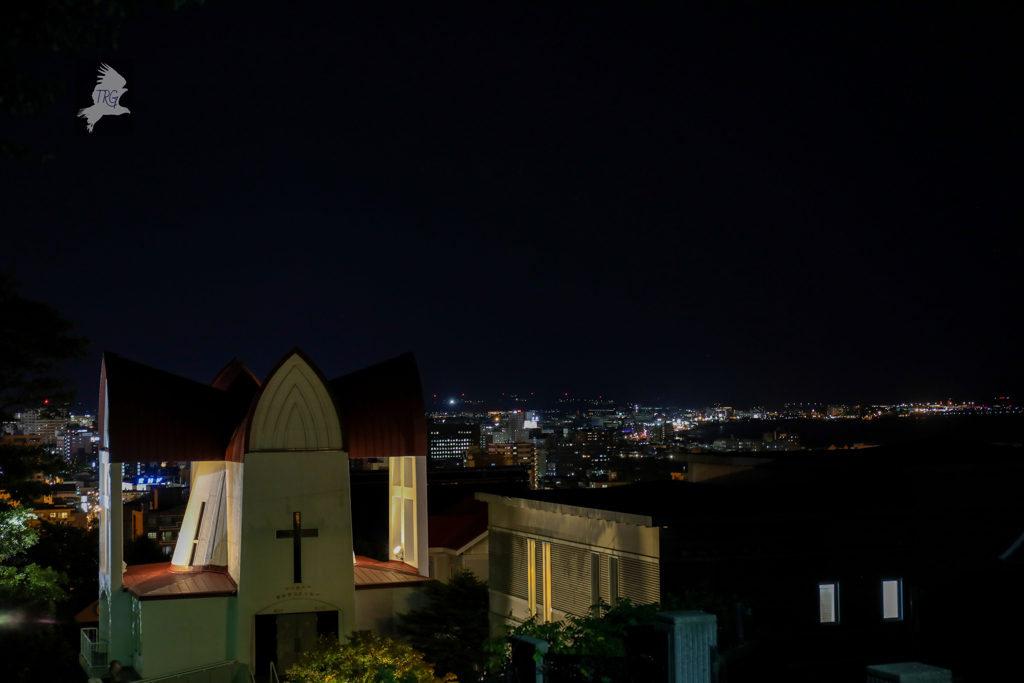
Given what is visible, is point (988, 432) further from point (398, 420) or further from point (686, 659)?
point (686, 659)

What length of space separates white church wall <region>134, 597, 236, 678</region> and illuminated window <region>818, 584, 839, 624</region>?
46.1ft

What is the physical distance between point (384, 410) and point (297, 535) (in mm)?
4705

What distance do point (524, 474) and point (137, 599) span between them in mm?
54544

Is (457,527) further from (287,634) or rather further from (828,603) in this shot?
(828,603)

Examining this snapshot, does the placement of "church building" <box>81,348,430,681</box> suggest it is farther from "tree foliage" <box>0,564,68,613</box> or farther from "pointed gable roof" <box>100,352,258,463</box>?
"tree foliage" <box>0,564,68,613</box>

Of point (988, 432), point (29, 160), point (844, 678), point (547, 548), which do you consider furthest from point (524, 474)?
point (29, 160)

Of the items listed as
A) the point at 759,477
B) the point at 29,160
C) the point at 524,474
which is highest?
the point at 29,160

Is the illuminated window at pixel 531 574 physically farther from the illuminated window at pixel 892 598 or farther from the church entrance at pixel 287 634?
the illuminated window at pixel 892 598

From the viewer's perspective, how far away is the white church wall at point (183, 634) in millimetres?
23891

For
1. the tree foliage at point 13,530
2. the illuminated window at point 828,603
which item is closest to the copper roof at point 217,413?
the tree foliage at point 13,530

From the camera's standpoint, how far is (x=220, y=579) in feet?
84.3

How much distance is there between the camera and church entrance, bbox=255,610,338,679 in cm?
2434

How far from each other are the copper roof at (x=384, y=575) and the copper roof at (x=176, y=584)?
343cm

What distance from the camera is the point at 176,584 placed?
25.1 m
